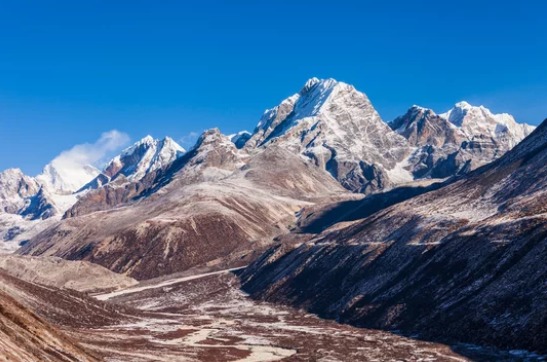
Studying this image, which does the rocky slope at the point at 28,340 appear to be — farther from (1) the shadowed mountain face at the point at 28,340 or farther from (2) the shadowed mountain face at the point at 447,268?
(2) the shadowed mountain face at the point at 447,268

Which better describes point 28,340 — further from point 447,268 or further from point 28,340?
point 447,268

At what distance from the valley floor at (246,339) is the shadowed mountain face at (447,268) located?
6.51 m

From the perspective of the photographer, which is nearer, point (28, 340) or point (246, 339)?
point (28, 340)

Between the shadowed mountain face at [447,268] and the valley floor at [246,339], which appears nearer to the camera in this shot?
the valley floor at [246,339]

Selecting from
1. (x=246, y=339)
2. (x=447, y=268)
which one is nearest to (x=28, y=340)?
(x=246, y=339)

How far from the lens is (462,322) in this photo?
102875 mm

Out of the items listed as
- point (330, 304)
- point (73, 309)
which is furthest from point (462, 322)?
point (73, 309)

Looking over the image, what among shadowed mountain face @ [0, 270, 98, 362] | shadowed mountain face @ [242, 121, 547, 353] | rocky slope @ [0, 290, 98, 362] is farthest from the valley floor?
rocky slope @ [0, 290, 98, 362]

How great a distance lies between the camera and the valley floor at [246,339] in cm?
9314

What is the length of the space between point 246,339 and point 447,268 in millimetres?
41575

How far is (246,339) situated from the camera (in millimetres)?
115812

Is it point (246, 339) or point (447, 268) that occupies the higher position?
point (447, 268)

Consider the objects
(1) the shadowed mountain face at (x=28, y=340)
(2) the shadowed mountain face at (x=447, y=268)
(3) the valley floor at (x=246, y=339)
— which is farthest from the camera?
(2) the shadowed mountain face at (x=447, y=268)

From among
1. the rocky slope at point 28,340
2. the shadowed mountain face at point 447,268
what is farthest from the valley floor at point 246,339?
the rocky slope at point 28,340
